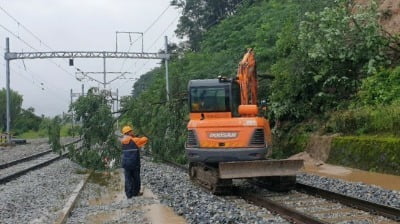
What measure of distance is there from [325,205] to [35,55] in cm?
4324

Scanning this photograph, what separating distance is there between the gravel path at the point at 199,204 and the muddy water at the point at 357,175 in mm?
4547

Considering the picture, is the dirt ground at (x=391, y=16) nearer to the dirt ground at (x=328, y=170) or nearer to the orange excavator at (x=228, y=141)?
the dirt ground at (x=328, y=170)

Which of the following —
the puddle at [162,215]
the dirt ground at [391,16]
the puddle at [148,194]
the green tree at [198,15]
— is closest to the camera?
the puddle at [162,215]

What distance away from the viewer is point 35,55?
5222 cm

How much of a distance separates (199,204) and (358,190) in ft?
14.5

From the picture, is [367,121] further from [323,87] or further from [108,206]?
[108,206]

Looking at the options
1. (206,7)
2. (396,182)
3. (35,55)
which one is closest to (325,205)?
(396,182)

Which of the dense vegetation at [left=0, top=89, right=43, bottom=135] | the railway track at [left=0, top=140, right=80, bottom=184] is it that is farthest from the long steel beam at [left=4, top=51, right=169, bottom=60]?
the dense vegetation at [left=0, top=89, right=43, bottom=135]

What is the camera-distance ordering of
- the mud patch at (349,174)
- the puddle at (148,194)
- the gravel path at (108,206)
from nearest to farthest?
the gravel path at (108,206) < the puddle at (148,194) < the mud patch at (349,174)

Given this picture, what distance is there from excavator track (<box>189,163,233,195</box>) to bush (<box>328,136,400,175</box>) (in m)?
5.83

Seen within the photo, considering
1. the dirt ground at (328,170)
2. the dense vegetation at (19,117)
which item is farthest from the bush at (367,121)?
the dense vegetation at (19,117)

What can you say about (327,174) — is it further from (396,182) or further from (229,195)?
(229,195)

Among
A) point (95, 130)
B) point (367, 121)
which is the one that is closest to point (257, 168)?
point (367, 121)

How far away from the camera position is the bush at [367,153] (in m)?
18.6
